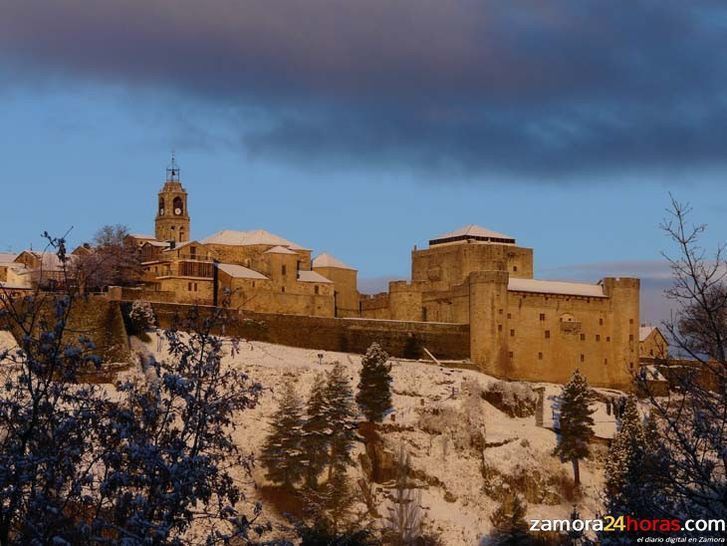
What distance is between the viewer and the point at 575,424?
2112 inches

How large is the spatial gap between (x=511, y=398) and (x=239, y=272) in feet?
50.2

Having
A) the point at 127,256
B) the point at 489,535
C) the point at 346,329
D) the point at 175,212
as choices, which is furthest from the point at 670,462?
the point at 175,212

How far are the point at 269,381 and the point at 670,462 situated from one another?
38.4 meters

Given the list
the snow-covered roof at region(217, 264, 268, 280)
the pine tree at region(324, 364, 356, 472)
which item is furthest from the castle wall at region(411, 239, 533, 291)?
the pine tree at region(324, 364, 356, 472)

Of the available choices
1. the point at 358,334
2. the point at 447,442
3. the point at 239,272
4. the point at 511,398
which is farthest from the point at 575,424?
the point at 239,272

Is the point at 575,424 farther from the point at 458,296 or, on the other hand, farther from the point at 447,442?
the point at 458,296

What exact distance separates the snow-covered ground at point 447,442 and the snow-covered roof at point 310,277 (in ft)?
23.8

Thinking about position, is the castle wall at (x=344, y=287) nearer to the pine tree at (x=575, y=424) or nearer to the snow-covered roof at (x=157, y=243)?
the snow-covered roof at (x=157, y=243)

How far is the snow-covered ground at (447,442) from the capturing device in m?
48.7

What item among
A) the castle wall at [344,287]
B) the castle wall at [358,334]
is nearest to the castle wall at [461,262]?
the castle wall at [344,287]

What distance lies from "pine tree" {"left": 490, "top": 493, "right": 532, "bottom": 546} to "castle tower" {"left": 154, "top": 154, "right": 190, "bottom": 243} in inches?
1238

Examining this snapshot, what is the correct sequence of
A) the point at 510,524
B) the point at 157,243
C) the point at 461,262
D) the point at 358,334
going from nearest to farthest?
1. the point at 510,524
2. the point at 358,334
3. the point at 461,262
4. the point at 157,243

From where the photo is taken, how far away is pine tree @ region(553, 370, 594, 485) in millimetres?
53000

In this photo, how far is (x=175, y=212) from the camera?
75438 millimetres
